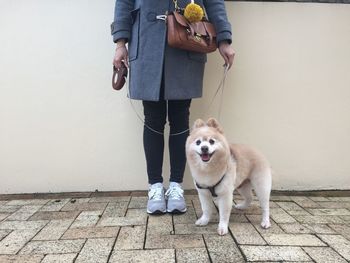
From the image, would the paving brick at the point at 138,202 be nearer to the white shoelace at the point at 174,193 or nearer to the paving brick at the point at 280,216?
the white shoelace at the point at 174,193

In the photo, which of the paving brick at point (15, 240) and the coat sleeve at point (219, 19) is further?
the coat sleeve at point (219, 19)

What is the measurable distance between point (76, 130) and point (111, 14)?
2.93 ft

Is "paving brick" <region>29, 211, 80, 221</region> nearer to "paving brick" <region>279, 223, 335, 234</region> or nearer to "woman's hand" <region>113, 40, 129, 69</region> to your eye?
"woman's hand" <region>113, 40, 129, 69</region>

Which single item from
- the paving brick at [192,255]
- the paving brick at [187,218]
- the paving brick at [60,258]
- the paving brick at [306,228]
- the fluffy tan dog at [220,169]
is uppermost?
the fluffy tan dog at [220,169]

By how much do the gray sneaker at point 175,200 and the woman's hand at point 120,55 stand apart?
854 mm

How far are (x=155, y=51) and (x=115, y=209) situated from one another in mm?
1068

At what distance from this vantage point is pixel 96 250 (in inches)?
→ 76.8

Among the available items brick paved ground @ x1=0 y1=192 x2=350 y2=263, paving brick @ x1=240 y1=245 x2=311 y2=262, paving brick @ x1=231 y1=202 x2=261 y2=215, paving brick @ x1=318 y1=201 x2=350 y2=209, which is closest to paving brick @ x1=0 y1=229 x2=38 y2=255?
brick paved ground @ x1=0 y1=192 x2=350 y2=263

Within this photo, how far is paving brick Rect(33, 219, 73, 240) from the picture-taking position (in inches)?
84.4

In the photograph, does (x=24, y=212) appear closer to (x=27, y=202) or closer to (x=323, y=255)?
(x=27, y=202)

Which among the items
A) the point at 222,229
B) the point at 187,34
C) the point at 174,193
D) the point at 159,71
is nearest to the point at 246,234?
the point at 222,229

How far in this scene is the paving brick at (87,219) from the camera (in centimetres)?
234

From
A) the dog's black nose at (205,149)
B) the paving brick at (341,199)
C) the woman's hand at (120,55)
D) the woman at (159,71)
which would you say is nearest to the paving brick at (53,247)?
the woman at (159,71)

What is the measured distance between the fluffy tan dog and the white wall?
0.67 m
